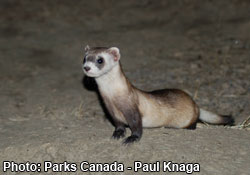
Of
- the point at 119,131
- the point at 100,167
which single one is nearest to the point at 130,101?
the point at 119,131

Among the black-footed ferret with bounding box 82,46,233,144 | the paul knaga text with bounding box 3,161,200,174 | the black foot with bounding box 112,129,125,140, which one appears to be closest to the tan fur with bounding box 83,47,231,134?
the black-footed ferret with bounding box 82,46,233,144

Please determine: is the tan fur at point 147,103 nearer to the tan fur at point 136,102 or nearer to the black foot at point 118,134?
the tan fur at point 136,102

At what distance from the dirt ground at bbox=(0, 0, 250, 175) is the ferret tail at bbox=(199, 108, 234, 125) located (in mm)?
141

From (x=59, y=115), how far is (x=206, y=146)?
2.34 meters

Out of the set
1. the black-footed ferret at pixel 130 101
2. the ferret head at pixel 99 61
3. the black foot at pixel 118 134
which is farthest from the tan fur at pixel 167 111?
the ferret head at pixel 99 61

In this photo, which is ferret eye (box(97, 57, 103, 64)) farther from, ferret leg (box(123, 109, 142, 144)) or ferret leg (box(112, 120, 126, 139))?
ferret leg (box(112, 120, 126, 139))

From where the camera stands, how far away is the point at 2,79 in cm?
752

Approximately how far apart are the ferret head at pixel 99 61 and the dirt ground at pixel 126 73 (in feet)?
2.50

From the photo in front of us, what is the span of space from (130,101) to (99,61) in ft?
1.84

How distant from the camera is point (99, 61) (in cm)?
433

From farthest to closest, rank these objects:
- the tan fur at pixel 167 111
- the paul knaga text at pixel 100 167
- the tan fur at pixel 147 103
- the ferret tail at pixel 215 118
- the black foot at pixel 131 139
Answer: the ferret tail at pixel 215 118, the tan fur at pixel 167 111, the tan fur at pixel 147 103, the black foot at pixel 131 139, the paul knaga text at pixel 100 167

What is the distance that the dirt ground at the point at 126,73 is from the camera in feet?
14.0

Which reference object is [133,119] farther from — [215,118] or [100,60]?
[215,118]

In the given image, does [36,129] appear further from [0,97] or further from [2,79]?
[2,79]
